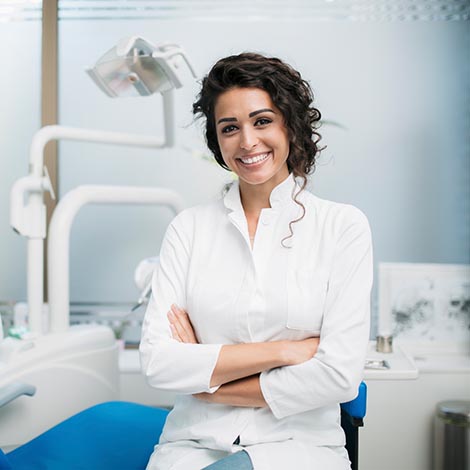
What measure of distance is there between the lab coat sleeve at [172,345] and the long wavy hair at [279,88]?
0.87 ft

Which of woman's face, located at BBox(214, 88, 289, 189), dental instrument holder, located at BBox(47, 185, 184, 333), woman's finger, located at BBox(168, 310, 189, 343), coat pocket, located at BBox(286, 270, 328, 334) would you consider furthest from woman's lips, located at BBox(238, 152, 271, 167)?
dental instrument holder, located at BBox(47, 185, 184, 333)

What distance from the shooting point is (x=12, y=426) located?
1.91m

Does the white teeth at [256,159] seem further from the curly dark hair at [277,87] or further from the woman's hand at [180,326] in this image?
the woman's hand at [180,326]

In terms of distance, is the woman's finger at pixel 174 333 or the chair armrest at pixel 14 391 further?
the chair armrest at pixel 14 391

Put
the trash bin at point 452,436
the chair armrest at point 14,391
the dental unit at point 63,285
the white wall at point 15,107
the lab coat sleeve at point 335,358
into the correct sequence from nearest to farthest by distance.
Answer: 1. the lab coat sleeve at point 335,358
2. the chair armrest at point 14,391
3. the dental unit at point 63,285
4. the trash bin at point 452,436
5. the white wall at point 15,107

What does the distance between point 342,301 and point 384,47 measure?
1.78 meters

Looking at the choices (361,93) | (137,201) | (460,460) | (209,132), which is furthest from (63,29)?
(460,460)

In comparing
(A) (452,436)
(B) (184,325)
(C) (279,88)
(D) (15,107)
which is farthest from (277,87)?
(D) (15,107)

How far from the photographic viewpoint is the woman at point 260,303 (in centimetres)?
129

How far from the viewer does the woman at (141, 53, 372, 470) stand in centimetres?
129

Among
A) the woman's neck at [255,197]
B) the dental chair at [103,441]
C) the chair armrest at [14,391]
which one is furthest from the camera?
the chair armrest at [14,391]

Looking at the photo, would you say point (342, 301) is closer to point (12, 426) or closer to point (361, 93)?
point (12, 426)

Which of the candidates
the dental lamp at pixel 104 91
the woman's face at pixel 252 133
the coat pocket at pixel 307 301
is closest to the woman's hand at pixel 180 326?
the coat pocket at pixel 307 301

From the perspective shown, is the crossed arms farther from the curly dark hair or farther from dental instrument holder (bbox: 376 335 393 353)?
dental instrument holder (bbox: 376 335 393 353)
